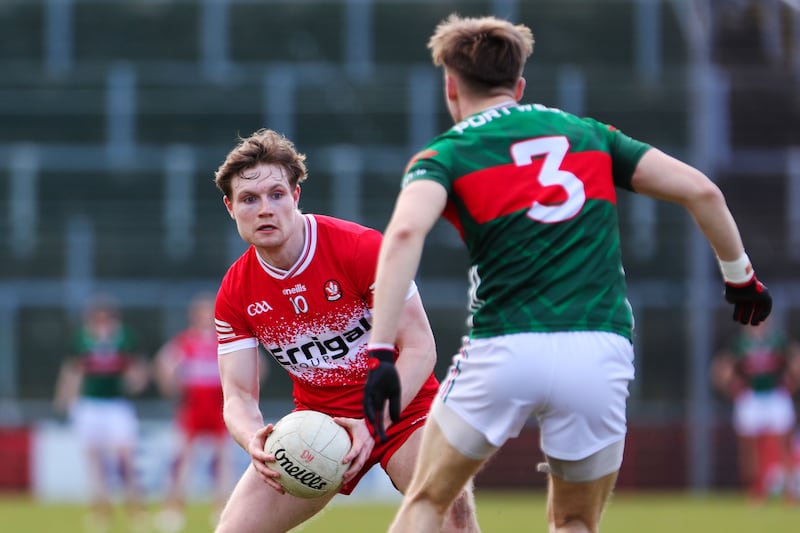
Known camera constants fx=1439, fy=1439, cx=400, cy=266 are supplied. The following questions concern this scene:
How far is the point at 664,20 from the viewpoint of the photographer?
22.3 m

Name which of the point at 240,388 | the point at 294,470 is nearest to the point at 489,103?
the point at 294,470

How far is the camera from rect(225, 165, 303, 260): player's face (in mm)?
5426

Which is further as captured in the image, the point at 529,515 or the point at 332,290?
the point at 529,515

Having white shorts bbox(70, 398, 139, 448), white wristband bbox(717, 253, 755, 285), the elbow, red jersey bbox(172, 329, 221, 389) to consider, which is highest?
the elbow

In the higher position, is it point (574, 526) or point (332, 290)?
point (332, 290)

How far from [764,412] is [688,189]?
498 inches

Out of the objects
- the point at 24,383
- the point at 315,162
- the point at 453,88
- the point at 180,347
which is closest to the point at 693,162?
the point at 315,162

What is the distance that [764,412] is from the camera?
16.7m

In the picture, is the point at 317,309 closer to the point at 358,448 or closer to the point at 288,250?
the point at 288,250

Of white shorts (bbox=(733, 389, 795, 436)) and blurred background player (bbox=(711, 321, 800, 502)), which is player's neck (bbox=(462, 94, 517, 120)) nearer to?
blurred background player (bbox=(711, 321, 800, 502))

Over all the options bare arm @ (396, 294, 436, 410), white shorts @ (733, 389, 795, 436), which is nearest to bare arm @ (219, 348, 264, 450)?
bare arm @ (396, 294, 436, 410)

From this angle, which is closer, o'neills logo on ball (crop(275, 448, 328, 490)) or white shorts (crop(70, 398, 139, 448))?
o'neills logo on ball (crop(275, 448, 328, 490))

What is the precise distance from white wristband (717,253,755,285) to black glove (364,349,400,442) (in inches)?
48.2

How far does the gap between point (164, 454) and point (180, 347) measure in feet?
11.4
